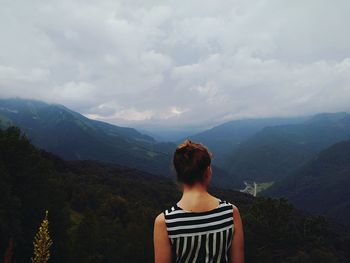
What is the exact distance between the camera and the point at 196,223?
13.6ft

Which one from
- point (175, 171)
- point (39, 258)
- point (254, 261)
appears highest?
point (175, 171)

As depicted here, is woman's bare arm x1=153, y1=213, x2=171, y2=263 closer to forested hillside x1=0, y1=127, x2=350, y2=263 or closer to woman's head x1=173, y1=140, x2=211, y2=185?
woman's head x1=173, y1=140, x2=211, y2=185

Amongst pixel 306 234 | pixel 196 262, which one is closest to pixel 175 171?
pixel 196 262

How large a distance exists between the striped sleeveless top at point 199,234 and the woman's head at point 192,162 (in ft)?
1.09

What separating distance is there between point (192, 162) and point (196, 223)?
60 cm

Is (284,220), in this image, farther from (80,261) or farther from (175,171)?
(175,171)

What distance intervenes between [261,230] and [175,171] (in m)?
54.3

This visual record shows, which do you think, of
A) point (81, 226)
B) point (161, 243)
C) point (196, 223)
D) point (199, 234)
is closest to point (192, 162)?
point (196, 223)

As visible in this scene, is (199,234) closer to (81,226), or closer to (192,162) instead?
(192,162)

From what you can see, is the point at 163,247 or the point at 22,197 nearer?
the point at 163,247

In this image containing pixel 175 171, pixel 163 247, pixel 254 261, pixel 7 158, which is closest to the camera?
pixel 163 247

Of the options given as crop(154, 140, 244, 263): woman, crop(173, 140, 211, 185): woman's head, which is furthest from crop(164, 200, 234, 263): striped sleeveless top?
crop(173, 140, 211, 185): woman's head

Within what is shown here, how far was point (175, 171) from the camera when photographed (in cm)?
438

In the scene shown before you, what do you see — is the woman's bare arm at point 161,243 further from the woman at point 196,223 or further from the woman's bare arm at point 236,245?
the woman's bare arm at point 236,245
